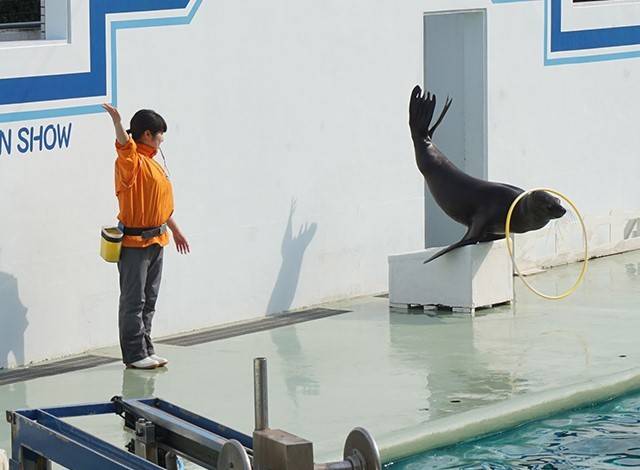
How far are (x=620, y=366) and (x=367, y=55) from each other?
12.1 feet

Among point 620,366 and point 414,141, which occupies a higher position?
point 414,141

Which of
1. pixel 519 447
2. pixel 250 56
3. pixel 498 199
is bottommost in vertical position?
pixel 519 447

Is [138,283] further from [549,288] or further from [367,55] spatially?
[549,288]

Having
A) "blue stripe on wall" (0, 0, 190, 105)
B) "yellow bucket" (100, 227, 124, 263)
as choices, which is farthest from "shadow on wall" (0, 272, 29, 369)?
"blue stripe on wall" (0, 0, 190, 105)

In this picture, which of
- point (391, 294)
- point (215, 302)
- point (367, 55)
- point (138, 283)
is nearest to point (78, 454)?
point (138, 283)

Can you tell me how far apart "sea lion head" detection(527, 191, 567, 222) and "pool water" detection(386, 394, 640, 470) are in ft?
8.63

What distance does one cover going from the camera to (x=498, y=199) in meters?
10.6

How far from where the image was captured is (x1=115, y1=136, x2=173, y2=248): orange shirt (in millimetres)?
8477

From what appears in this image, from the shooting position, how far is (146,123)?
28.1 ft

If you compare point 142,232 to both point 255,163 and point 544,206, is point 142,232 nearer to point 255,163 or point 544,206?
point 255,163

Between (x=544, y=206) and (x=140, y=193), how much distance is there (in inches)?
129

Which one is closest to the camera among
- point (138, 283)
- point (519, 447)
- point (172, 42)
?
point (519, 447)

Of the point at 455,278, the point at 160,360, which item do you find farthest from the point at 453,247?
Result: the point at 160,360

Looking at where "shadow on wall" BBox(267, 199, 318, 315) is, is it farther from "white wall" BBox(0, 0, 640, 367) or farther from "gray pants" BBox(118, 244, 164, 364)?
"gray pants" BBox(118, 244, 164, 364)
